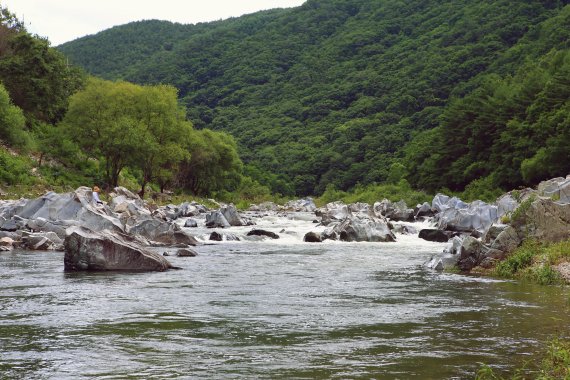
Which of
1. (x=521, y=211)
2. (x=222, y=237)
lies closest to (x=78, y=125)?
(x=222, y=237)

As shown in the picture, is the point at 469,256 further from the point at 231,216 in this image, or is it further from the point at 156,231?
the point at 231,216

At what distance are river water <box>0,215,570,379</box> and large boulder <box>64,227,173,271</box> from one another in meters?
0.67

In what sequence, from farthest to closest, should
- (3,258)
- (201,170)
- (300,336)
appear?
1. (201,170)
2. (3,258)
3. (300,336)

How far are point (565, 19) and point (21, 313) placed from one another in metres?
137

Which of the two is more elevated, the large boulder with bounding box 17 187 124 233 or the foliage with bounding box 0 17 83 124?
the foliage with bounding box 0 17 83 124

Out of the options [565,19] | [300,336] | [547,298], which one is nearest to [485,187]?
[547,298]

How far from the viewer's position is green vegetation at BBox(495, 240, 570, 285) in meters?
20.2

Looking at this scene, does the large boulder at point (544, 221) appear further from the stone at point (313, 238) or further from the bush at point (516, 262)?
the stone at point (313, 238)

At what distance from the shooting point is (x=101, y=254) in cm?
2188

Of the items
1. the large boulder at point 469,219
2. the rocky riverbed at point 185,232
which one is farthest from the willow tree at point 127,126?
the large boulder at point 469,219

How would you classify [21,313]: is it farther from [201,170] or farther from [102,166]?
[201,170]

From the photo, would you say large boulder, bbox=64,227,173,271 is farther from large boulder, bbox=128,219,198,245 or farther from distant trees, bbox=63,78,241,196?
distant trees, bbox=63,78,241,196

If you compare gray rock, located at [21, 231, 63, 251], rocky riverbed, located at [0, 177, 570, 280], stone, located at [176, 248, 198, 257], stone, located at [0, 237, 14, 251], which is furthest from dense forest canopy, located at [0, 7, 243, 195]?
stone, located at [176, 248, 198, 257]

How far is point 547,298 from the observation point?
17.1 meters
